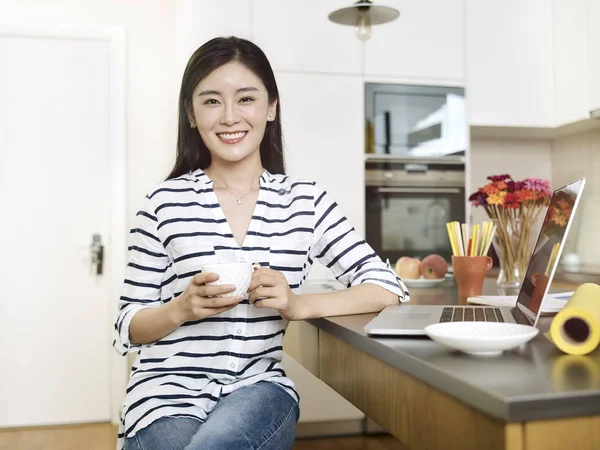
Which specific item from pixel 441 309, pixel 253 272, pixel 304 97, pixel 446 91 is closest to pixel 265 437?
pixel 253 272

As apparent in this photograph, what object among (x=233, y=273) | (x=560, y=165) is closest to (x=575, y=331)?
(x=233, y=273)

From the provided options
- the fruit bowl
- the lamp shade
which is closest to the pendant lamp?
the lamp shade

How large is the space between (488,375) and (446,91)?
8.65ft

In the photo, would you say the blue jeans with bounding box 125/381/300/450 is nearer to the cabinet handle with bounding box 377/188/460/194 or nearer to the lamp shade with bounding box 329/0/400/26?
the lamp shade with bounding box 329/0/400/26

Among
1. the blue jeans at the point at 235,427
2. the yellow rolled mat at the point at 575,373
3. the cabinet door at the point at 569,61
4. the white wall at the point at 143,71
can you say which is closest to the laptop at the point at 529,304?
the yellow rolled mat at the point at 575,373

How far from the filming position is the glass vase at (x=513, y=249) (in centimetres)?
178

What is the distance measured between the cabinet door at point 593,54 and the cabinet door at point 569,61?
0.03m

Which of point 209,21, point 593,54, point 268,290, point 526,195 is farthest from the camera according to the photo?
point 593,54

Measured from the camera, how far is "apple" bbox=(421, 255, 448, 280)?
179 cm

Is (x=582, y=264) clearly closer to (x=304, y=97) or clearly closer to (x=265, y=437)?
(x=304, y=97)

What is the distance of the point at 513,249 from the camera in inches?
71.1

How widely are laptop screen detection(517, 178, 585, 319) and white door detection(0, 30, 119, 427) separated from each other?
258cm

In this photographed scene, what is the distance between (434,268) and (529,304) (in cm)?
79

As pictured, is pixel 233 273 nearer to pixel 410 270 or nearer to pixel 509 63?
pixel 410 270
